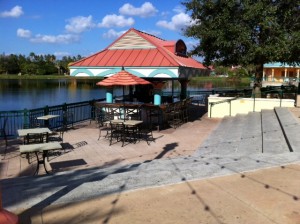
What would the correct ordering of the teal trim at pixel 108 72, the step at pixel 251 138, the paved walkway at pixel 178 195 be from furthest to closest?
the teal trim at pixel 108 72 < the step at pixel 251 138 < the paved walkway at pixel 178 195

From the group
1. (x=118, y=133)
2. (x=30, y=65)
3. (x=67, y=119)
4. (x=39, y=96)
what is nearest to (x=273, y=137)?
(x=118, y=133)

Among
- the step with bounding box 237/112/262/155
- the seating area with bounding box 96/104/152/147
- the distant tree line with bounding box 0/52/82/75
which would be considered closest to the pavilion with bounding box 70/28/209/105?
the seating area with bounding box 96/104/152/147

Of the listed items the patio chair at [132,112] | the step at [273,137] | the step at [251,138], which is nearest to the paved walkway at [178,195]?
the step at [273,137]

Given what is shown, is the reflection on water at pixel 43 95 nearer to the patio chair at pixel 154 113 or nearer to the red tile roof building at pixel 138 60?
the red tile roof building at pixel 138 60

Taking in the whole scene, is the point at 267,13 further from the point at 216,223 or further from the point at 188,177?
the point at 216,223

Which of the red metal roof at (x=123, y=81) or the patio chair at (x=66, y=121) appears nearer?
the red metal roof at (x=123, y=81)

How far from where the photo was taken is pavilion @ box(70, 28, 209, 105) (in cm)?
1405

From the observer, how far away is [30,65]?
354ft

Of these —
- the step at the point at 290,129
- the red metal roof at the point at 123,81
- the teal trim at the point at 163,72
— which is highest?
the teal trim at the point at 163,72

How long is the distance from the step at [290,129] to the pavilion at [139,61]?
170 inches

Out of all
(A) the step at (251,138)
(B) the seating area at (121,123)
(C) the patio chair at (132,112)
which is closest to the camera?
(A) the step at (251,138)

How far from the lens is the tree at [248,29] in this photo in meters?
15.4

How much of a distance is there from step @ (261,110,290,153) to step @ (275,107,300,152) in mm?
147

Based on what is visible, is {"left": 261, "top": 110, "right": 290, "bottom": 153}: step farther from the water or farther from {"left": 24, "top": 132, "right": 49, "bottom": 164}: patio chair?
the water
